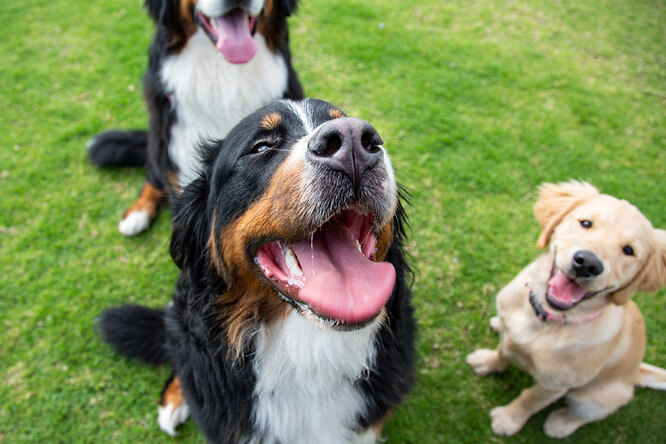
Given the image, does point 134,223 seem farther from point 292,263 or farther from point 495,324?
point 495,324

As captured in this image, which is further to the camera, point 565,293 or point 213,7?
point 213,7

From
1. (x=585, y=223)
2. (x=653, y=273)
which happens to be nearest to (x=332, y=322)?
(x=585, y=223)

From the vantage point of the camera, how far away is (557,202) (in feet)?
8.33

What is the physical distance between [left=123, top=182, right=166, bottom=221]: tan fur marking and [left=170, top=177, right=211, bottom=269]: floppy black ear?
6.24 ft

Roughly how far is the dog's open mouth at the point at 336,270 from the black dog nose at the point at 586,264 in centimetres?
115

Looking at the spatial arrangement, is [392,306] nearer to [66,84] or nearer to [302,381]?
[302,381]

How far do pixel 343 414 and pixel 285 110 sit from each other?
4.97 feet

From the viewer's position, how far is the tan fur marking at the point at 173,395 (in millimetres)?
2828

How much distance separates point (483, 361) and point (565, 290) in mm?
1039

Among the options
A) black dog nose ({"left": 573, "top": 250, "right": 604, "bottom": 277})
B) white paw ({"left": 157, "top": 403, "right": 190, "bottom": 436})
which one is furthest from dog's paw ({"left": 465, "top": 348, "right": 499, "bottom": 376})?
white paw ({"left": 157, "top": 403, "right": 190, "bottom": 436})

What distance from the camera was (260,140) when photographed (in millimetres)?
1822

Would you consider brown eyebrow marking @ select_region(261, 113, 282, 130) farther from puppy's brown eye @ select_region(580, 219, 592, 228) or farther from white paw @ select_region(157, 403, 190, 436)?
white paw @ select_region(157, 403, 190, 436)

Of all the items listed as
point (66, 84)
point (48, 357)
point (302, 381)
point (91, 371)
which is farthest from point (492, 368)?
point (66, 84)

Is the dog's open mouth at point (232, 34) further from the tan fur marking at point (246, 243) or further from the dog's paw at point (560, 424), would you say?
the dog's paw at point (560, 424)
